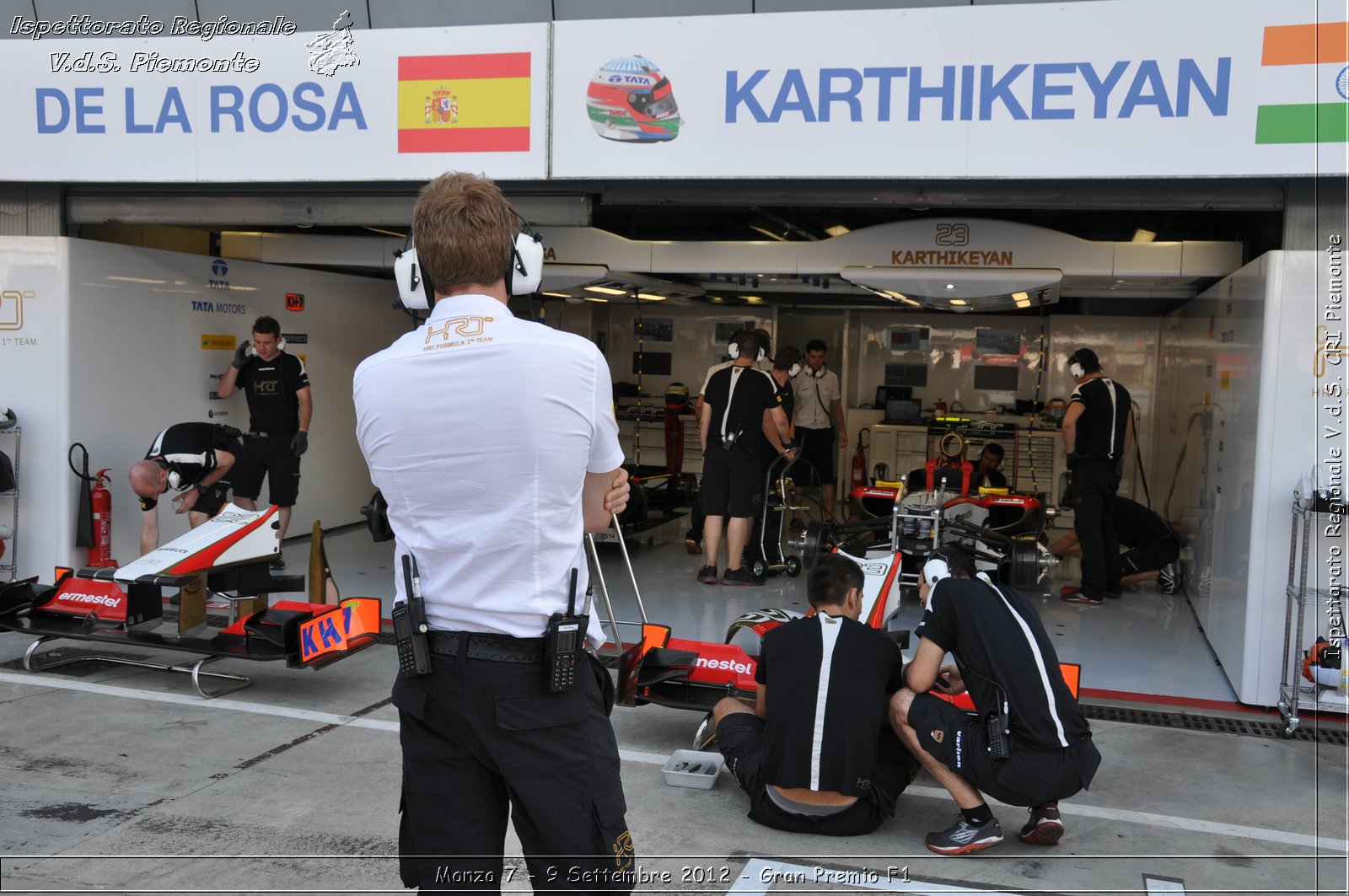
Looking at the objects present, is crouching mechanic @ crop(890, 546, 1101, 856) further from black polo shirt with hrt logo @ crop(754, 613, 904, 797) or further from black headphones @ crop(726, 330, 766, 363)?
black headphones @ crop(726, 330, 766, 363)

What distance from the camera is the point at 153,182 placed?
7.54m

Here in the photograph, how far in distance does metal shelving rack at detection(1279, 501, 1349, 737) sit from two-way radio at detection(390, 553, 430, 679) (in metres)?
4.88

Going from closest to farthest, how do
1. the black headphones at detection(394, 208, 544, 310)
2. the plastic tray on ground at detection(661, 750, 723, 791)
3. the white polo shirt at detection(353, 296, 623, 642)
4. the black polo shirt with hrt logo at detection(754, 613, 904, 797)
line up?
1. the white polo shirt at detection(353, 296, 623, 642)
2. the black headphones at detection(394, 208, 544, 310)
3. the black polo shirt with hrt logo at detection(754, 613, 904, 797)
4. the plastic tray on ground at detection(661, 750, 723, 791)

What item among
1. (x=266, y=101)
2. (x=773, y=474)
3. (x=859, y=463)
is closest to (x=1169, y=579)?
(x=773, y=474)

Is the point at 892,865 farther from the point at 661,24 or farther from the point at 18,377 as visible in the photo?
the point at 18,377

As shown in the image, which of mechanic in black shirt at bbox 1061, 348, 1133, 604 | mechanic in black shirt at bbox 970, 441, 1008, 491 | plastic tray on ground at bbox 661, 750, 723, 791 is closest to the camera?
plastic tray on ground at bbox 661, 750, 723, 791

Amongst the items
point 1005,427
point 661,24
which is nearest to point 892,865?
point 661,24

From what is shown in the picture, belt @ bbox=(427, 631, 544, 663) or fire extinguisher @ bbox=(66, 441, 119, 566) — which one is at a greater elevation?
belt @ bbox=(427, 631, 544, 663)

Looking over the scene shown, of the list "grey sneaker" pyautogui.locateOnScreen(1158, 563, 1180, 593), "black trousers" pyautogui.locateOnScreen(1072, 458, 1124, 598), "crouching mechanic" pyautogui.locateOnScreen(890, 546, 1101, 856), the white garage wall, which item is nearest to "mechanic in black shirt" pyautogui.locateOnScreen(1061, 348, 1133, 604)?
"black trousers" pyautogui.locateOnScreen(1072, 458, 1124, 598)

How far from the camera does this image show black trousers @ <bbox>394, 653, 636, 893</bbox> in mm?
2059

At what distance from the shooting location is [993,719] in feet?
13.0

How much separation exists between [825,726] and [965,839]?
713mm

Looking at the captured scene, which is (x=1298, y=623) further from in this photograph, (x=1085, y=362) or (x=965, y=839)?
(x=1085, y=362)

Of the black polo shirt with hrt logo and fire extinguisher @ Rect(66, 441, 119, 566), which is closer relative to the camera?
the black polo shirt with hrt logo
